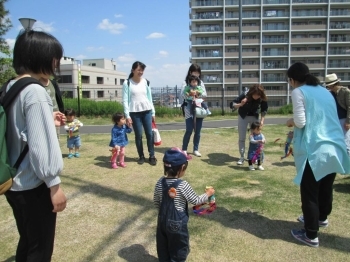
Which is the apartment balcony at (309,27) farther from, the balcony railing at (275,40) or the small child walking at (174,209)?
the small child walking at (174,209)

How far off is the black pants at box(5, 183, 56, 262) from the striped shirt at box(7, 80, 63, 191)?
65 mm

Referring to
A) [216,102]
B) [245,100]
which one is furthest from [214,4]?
[245,100]

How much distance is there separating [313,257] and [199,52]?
186 ft

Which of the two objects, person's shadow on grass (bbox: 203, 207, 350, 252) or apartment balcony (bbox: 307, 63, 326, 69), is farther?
apartment balcony (bbox: 307, 63, 326, 69)

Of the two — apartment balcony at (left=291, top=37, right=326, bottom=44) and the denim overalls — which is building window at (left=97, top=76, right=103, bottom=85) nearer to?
apartment balcony at (left=291, top=37, right=326, bottom=44)

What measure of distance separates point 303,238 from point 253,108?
296 cm

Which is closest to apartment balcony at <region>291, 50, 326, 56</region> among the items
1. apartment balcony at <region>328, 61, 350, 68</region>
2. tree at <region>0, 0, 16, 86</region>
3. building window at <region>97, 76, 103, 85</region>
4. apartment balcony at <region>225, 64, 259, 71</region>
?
apartment balcony at <region>328, 61, 350, 68</region>

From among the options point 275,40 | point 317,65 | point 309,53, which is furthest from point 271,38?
point 317,65

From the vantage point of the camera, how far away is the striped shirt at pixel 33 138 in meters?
1.59

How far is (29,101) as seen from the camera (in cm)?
159

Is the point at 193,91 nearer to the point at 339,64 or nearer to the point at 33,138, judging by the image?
the point at 33,138

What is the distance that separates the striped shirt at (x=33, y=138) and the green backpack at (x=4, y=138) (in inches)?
0.8

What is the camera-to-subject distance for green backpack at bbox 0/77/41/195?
156cm

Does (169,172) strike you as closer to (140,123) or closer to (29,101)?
(29,101)
